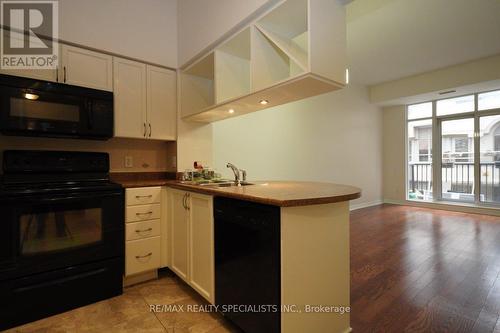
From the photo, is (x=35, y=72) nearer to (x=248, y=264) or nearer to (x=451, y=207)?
(x=248, y=264)

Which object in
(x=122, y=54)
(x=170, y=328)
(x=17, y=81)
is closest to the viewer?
(x=170, y=328)

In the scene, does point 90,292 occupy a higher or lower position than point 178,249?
lower

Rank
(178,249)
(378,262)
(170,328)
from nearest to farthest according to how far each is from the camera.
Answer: (170,328) → (178,249) → (378,262)

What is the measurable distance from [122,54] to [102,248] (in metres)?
1.80

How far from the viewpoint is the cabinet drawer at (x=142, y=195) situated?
218cm

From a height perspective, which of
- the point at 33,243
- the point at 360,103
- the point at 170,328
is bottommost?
the point at 170,328

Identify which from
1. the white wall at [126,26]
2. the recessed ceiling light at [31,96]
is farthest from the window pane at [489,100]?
the recessed ceiling light at [31,96]

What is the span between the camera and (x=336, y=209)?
1.48 meters

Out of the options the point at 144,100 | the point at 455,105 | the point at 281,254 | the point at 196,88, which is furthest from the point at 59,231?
the point at 455,105

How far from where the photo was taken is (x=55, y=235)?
72.8 inches

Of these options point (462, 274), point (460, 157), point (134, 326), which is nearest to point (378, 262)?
point (462, 274)

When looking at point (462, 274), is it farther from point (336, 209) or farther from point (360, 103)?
point (360, 103)

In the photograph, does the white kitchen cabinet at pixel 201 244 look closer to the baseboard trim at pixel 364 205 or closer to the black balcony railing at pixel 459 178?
the baseboard trim at pixel 364 205

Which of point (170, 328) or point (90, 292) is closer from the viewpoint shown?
point (170, 328)
